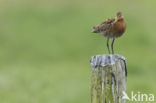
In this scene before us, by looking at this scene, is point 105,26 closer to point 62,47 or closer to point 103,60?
point 103,60

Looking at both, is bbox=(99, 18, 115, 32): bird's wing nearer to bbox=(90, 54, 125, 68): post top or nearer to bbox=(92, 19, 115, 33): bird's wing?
bbox=(92, 19, 115, 33): bird's wing

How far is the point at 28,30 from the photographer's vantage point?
19.1 metres

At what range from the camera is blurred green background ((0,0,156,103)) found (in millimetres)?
13266

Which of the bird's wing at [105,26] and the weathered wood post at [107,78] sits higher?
the bird's wing at [105,26]

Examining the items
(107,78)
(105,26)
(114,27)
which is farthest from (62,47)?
(107,78)

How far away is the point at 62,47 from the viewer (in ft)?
58.0

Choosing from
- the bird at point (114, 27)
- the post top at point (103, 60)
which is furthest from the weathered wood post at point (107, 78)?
the bird at point (114, 27)

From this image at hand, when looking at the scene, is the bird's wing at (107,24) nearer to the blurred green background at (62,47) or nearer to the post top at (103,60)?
the post top at (103,60)

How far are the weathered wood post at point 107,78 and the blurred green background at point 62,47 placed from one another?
19.7 feet

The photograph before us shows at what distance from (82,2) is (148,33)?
15.2 feet

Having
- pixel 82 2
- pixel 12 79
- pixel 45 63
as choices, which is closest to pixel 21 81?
pixel 12 79

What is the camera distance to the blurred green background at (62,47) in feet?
43.5

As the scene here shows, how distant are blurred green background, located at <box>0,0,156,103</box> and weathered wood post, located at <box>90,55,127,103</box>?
6018 millimetres

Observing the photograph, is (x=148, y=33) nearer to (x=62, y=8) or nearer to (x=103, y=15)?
(x=103, y=15)
